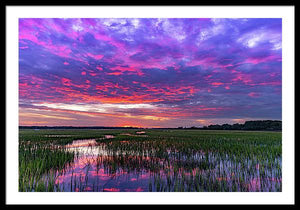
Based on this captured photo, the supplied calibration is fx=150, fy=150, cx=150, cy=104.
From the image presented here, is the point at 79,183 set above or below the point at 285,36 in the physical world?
below

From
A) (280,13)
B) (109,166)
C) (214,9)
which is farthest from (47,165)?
(280,13)

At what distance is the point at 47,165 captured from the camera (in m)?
7.07

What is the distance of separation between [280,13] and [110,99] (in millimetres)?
14750

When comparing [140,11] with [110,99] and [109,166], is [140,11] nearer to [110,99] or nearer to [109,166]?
[109,166]

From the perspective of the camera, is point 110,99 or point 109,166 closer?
point 109,166

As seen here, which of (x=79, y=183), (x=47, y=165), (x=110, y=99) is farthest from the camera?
(x=110, y=99)
